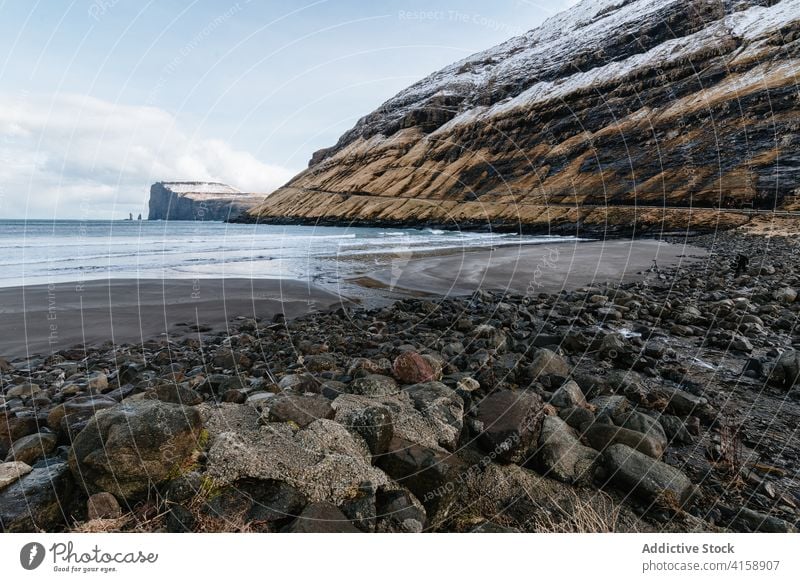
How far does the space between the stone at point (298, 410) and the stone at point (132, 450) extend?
711 millimetres

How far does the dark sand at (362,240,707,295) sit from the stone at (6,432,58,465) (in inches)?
413

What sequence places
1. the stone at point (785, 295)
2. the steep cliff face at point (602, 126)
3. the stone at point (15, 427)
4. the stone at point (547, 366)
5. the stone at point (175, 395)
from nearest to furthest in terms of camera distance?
1. the stone at point (15, 427)
2. the stone at point (175, 395)
3. the stone at point (547, 366)
4. the stone at point (785, 295)
5. the steep cliff face at point (602, 126)

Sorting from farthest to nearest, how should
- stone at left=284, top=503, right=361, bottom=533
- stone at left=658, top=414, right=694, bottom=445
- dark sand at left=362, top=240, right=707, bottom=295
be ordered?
dark sand at left=362, top=240, right=707, bottom=295, stone at left=658, top=414, right=694, bottom=445, stone at left=284, top=503, right=361, bottom=533

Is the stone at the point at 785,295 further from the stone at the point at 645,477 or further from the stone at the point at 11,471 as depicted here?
the stone at the point at 11,471

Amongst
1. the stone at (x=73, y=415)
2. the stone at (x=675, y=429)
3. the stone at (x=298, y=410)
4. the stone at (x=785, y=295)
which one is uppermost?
the stone at (x=785, y=295)

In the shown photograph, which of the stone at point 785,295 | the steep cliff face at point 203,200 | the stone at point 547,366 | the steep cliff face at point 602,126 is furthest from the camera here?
the steep cliff face at point 203,200

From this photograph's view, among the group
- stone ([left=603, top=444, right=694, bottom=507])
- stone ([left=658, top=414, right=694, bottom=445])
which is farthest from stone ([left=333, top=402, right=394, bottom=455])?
stone ([left=658, top=414, right=694, bottom=445])

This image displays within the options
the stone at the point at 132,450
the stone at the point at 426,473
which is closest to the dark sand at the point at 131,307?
the stone at the point at 132,450

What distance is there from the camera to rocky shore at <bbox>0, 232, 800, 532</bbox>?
2848 millimetres

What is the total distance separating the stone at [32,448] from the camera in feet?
10.7

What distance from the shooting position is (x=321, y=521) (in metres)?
2.72

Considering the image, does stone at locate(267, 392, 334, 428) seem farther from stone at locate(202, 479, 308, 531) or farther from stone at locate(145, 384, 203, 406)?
stone at locate(145, 384, 203, 406)

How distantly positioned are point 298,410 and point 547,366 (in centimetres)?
343

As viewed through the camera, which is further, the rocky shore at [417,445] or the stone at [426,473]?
the stone at [426,473]
